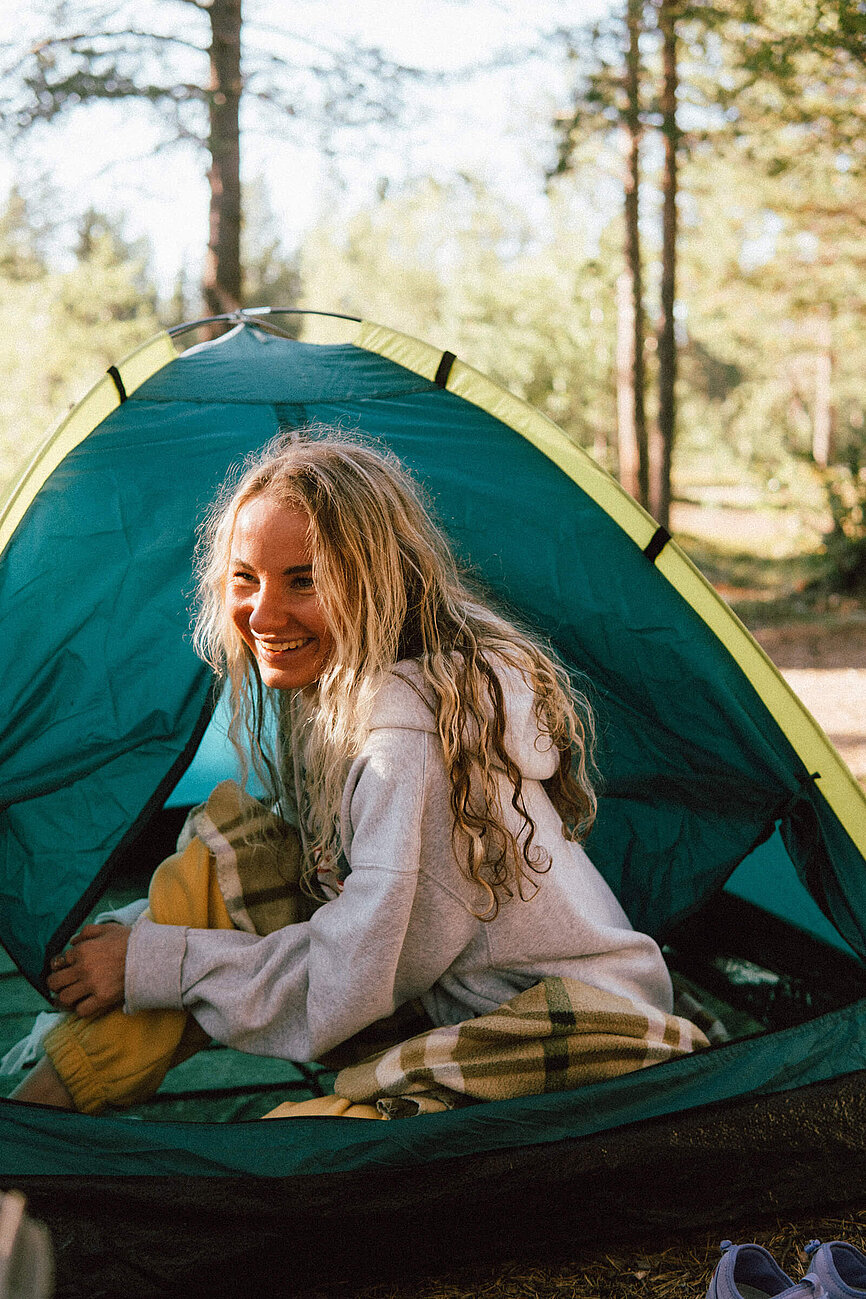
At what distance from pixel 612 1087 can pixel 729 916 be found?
1.03 meters

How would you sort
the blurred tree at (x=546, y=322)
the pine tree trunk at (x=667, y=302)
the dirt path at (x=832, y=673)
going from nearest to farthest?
1. the dirt path at (x=832, y=673)
2. the pine tree trunk at (x=667, y=302)
3. the blurred tree at (x=546, y=322)

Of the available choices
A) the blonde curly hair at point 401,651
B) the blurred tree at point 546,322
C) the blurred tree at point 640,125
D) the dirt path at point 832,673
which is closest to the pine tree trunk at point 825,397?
the blurred tree at point 546,322

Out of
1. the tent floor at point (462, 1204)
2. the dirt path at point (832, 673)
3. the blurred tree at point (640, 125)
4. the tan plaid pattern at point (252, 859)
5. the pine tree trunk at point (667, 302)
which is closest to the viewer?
the tent floor at point (462, 1204)

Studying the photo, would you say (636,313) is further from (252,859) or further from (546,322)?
(252,859)

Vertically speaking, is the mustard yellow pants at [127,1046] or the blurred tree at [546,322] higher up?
the blurred tree at [546,322]

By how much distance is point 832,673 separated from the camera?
6055 millimetres

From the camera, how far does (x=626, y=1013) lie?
1533mm

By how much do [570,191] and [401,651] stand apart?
16.4 meters

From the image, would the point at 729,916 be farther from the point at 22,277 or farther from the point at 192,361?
the point at 22,277

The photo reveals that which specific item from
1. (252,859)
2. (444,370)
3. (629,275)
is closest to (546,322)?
(629,275)

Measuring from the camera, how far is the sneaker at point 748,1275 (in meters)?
1.30

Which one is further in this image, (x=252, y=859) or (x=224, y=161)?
(x=224, y=161)

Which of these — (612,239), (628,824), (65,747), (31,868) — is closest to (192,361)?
(65,747)

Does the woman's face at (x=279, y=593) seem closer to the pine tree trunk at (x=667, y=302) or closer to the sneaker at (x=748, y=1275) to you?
the sneaker at (x=748, y=1275)
